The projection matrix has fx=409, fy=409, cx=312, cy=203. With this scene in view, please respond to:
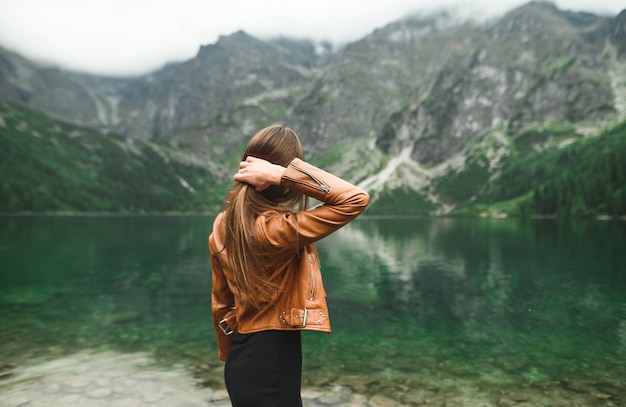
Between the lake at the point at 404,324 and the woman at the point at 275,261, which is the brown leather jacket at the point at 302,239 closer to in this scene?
the woman at the point at 275,261

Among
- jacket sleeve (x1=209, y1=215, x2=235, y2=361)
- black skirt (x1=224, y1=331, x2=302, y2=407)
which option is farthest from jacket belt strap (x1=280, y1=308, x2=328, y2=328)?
jacket sleeve (x1=209, y1=215, x2=235, y2=361)

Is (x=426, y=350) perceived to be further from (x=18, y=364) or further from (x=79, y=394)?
(x=18, y=364)

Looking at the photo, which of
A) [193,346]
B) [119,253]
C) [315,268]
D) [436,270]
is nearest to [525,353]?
[193,346]

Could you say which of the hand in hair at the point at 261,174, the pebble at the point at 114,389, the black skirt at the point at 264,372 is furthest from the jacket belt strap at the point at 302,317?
the pebble at the point at 114,389

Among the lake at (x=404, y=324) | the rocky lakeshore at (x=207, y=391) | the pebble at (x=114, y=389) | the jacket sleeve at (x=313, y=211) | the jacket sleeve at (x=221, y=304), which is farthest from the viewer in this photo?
the lake at (x=404, y=324)

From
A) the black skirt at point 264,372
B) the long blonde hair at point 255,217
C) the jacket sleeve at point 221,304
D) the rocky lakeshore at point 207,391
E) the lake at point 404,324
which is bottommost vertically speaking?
the lake at point 404,324

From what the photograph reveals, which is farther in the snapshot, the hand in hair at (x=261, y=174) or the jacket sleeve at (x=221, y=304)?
the jacket sleeve at (x=221, y=304)

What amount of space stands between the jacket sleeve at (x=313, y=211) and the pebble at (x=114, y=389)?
319 inches

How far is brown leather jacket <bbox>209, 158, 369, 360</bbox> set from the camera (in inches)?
144

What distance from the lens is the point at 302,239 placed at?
369cm

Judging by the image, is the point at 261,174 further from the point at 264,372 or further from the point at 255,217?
the point at 264,372

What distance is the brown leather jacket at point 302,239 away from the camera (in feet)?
12.0

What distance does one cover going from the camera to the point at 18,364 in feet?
43.7

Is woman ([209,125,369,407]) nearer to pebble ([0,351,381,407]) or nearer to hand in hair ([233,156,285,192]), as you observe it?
hand in hair ([233,156,285,192])
